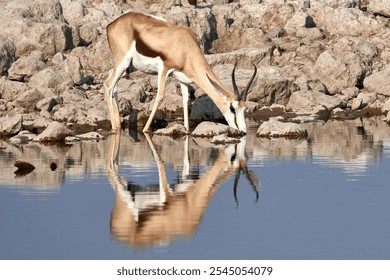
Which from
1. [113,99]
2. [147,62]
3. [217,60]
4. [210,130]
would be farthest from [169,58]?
[217,60]

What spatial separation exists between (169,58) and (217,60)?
7.38 m

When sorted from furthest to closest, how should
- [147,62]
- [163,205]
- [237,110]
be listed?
1. [147,62]
2. [237,110]
3. [163,205]

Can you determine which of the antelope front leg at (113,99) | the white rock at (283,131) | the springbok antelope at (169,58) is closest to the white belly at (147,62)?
the springbok antelope at (169,58)

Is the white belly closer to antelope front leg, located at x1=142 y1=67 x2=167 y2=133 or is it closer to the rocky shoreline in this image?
antelope front leg, located at x1=142 y1=67 x2=167 y2=133

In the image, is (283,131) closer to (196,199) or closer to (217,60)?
(217,60)

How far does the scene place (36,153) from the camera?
19312 mm

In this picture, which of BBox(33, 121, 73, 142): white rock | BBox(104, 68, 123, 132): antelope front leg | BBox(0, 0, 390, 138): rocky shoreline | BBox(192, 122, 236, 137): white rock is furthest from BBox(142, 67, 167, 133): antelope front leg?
BBox(33, 121, 73, 142): white rock

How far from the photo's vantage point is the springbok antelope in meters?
21.9

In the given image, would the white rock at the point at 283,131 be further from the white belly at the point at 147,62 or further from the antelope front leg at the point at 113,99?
the antelope front leg at the point at 113,99

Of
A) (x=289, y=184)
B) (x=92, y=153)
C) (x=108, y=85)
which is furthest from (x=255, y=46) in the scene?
(x=289, y=184)

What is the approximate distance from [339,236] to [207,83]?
36.9ft

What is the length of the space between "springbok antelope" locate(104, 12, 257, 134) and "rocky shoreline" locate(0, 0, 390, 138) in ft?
6.16

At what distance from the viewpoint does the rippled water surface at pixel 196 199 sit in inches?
428

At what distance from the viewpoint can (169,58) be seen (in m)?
22.3
